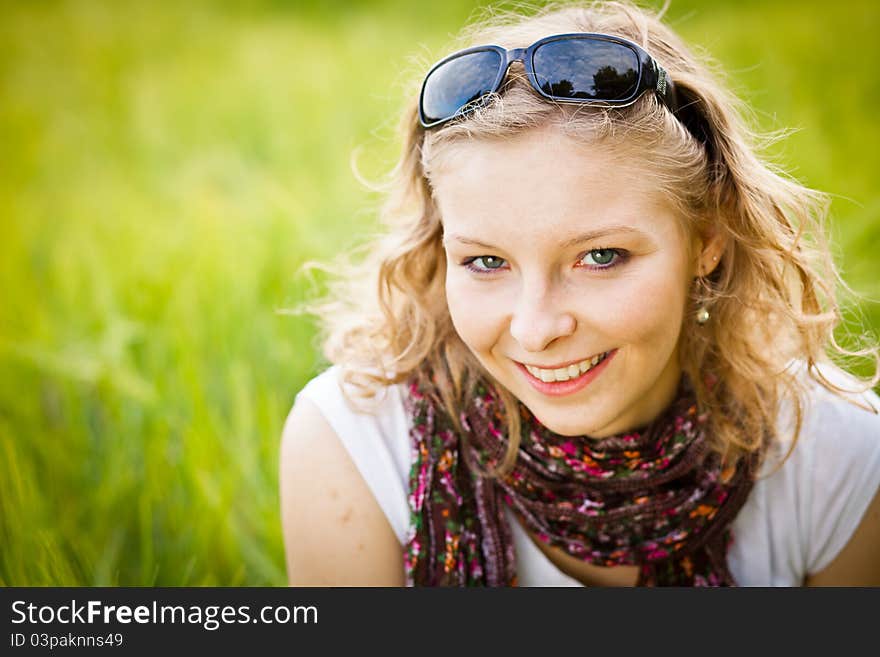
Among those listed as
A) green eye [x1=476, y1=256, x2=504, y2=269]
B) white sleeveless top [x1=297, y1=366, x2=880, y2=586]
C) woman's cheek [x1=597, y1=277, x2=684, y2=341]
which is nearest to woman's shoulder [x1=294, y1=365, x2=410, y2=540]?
white sleeveless top [x1=297, y1=366, x2=880, y2=586]

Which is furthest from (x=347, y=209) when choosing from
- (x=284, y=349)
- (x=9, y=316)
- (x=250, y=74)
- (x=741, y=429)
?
(x=741, y=429)

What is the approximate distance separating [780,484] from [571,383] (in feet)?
1.91

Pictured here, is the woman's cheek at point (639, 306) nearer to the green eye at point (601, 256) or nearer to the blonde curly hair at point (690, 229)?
the green eye at point (601, 256)

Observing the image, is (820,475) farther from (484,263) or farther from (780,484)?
(484,263)

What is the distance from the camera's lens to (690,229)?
1452 millimetres

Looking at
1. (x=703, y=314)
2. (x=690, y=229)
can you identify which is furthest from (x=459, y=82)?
(x=703, y=314)

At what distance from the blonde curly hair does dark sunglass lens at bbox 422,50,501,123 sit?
3 centimetres

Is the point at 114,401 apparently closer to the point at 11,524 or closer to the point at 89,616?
the point at 11,524

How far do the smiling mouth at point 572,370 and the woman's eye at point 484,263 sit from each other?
187 mm

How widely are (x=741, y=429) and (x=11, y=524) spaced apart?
155cm

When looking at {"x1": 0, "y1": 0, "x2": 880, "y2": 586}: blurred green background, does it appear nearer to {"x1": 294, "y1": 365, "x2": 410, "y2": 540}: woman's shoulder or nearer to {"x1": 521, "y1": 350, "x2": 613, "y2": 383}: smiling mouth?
{"x1": 294, "y1": 365, "x2": 410, "y2": 540}: woman's shoulder

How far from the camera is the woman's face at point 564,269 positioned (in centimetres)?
130

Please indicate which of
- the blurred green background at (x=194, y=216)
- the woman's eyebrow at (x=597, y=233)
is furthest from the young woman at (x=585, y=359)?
the blurred green background at (x=194, y=216)

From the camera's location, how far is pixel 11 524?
1.87 metres
